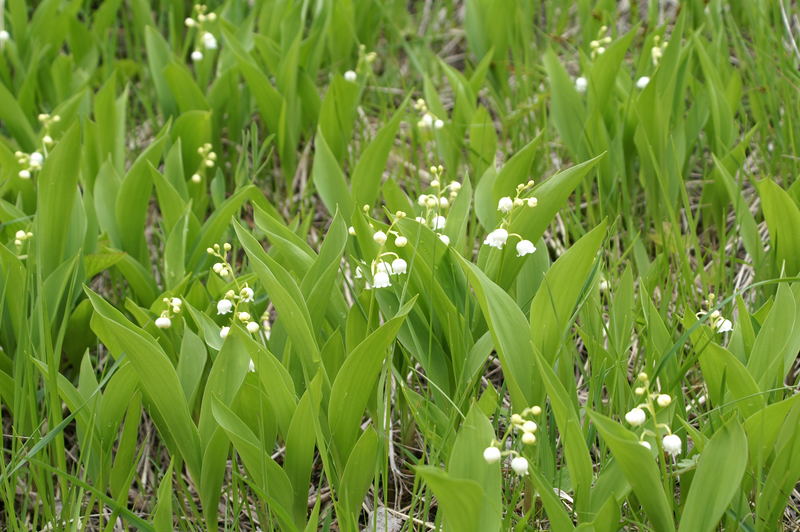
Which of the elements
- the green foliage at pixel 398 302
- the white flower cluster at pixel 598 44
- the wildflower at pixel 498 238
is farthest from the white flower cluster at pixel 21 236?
the white flower cluster at pixel 598 44

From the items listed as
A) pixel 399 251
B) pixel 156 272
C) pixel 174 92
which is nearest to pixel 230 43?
pixel 174 92

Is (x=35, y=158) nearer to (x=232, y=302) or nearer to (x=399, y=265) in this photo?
(x=232, y=302)

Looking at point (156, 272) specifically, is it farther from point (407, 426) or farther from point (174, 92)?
point (407, 426)

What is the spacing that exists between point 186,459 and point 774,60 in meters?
2.19

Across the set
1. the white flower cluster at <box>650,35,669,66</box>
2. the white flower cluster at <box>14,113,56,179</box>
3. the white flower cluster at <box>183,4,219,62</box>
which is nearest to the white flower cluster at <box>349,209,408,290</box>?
the white flower cluster at <box>14,113,56,179</box>

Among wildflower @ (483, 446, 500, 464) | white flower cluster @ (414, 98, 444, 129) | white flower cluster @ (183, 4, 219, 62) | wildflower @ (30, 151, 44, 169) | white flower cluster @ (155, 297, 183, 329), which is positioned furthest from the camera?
white flower cluster @ (183, 4, 219, 62)

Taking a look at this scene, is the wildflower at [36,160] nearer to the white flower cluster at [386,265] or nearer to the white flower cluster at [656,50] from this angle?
the white flower cluster at [386,265]

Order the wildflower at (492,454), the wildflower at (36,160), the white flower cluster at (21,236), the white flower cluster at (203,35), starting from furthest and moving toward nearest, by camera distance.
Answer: the white flower cluster at (203,35)
the wildflower at (36,160)
the white flower cluster at (21,236)
the wildflower at (492,454)

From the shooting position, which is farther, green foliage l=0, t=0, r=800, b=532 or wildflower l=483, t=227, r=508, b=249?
Answer: wildflower l=483, t=227, r=508, b=249

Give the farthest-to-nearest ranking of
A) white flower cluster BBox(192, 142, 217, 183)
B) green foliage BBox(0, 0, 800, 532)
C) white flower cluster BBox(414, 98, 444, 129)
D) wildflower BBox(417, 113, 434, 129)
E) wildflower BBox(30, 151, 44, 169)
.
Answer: wildflower BBox(417, 113, 434, 129), white flower cluster BBox(414, 98, 444, 129), white flower cluster BBox(192, 142, 217, 183), wildflower BBox(30, 151, 44, 169), green foliage BBox(0, 0, 800, 532)

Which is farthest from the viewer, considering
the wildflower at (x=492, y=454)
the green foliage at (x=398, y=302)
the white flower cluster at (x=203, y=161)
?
the white flower cluster at (x=203, y=161)

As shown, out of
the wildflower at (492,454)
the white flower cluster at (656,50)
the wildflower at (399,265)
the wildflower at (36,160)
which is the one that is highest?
the white flower cluster at (656,50)

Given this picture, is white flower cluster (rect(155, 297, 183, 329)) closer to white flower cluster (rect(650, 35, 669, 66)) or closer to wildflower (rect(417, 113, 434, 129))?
wildflower (rect(417, 113, 434, 129))

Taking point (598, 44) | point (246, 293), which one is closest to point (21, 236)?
point (246, 293)
